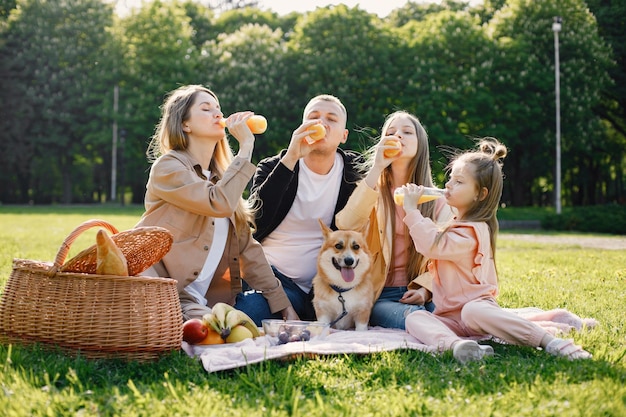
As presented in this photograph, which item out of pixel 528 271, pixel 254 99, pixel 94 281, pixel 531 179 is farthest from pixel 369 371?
pixel 531 179

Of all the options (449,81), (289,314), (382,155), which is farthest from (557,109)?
(289,314)

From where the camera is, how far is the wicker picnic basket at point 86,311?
3.69 metres

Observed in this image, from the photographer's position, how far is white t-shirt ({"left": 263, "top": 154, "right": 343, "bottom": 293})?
18.2ft

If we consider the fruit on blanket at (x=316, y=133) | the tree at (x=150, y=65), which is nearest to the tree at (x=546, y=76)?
the tree at (x=150, y=65)

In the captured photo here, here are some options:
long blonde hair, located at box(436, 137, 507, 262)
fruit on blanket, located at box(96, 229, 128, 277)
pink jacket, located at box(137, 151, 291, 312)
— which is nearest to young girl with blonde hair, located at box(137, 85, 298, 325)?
pink jacket, located at box(137, 151, 291, 312)

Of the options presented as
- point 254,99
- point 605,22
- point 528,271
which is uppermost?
point 605,22

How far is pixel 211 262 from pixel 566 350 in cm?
258

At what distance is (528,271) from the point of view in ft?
29.7

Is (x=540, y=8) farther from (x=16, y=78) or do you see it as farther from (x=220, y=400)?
(x=220, y=400)

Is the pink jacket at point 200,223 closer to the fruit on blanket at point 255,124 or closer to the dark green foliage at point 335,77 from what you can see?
the fruit on blanket at point 255,124

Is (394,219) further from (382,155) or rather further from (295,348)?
(295,348)

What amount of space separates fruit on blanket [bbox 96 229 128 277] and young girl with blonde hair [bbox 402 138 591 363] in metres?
1.94

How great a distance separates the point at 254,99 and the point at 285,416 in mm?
29092

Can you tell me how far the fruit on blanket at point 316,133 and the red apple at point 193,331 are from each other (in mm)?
1706
